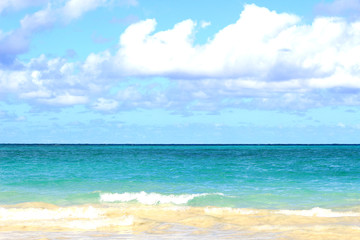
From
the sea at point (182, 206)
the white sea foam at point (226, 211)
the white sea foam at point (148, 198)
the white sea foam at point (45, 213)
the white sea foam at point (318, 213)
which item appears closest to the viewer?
the sea at point (182, 206)

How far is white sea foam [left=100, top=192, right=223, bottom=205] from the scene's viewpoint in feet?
87.5

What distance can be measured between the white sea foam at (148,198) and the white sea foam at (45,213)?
5.51m

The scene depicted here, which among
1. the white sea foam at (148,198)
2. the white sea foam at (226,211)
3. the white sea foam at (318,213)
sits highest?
the white sea foam at (318,213)

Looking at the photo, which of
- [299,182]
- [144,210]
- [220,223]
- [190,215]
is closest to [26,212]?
[144,210]

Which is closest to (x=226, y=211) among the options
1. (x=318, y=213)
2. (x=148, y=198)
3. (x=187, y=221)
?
(x=187, y=221)

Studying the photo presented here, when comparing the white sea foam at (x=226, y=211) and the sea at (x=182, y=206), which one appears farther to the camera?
the white sea foam at (x=226, y=211)

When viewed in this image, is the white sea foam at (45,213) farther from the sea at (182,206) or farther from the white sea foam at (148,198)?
the white sea foam at (148,198)

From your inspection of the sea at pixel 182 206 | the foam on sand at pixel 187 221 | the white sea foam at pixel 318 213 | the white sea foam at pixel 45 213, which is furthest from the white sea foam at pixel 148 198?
the white sea foam at pixel 318 213

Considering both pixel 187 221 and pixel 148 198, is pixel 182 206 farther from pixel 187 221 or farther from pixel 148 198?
pixel 187 221

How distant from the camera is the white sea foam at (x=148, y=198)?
26.7 m

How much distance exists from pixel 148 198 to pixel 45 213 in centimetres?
814

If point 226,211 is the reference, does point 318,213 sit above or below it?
above

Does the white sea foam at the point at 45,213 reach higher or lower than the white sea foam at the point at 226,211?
lower

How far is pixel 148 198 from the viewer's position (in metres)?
27.6
